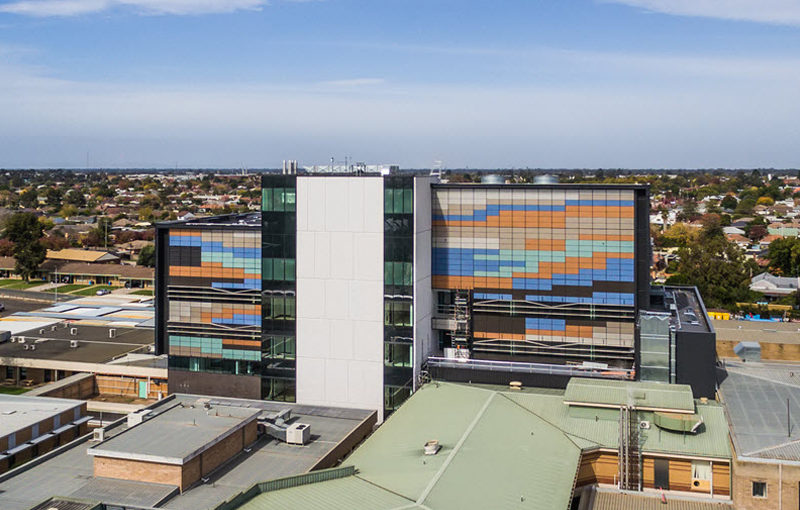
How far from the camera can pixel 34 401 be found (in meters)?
45.6

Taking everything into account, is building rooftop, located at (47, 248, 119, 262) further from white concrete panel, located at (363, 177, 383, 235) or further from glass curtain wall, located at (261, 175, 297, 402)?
white concrete panel, located at (363, 177, 383, 235)

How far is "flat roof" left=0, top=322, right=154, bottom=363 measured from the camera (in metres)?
60.0

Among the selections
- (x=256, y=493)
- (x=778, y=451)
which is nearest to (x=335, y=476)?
(x=256, y=493)

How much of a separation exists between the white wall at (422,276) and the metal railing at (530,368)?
3.59ft

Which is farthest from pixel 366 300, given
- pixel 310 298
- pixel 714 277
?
pixel 714 277

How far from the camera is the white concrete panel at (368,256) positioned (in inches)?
1676

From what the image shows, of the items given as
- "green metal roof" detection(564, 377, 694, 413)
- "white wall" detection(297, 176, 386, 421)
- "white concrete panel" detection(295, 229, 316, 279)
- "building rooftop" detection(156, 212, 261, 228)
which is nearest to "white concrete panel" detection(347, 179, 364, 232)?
"white wall" detection(297, 176, 386, 421)

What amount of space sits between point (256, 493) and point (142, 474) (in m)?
7.62

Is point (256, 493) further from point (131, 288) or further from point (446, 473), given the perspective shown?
point (131, 288)

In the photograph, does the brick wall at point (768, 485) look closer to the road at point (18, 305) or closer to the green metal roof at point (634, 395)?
the green metal roof at point (634, 395)

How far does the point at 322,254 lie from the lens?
43656 mm

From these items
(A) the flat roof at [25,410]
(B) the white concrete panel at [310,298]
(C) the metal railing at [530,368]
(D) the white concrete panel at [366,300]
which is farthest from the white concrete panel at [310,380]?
(A) the flat roof at [25,410]

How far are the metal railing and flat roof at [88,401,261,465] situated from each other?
493 inches

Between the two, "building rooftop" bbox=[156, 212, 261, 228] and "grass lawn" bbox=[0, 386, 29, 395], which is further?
"grass lawn" bbox=[0, 386, 29, 395]
